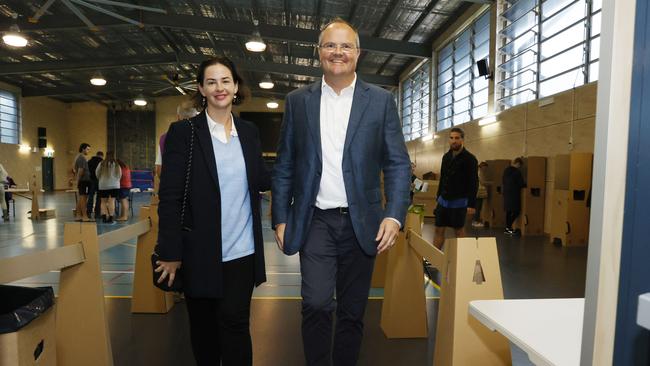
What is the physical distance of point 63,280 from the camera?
7.40ft

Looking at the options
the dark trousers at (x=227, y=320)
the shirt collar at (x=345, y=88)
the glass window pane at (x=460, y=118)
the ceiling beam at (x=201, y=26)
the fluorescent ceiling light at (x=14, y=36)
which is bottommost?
the dark trousers at (x=227, y=320)

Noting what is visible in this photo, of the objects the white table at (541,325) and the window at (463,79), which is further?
the window at (463,79)

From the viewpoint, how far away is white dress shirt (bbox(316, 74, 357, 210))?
6.14 feet

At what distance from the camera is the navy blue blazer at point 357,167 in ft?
6.05

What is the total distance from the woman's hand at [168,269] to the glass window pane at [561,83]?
8.12 metres

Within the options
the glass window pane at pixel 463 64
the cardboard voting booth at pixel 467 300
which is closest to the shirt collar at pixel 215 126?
the cardboard voting booth at pixel 467 300

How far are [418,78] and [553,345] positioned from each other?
16.7 metres

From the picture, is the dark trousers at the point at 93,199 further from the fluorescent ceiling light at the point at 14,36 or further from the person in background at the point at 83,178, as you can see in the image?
the fluorescent ceiling light at the point at 14,36

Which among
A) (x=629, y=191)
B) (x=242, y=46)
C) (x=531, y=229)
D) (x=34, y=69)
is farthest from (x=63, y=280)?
(x=34, y=69)

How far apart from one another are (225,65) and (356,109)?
621 millimetres

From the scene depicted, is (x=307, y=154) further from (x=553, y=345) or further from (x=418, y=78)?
(x=418, y=78)

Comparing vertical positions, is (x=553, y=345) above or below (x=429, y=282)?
above

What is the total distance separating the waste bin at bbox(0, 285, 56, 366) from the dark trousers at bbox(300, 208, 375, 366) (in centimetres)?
99

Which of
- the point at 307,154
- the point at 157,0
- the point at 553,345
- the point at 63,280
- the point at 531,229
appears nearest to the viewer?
the point at 553,345
